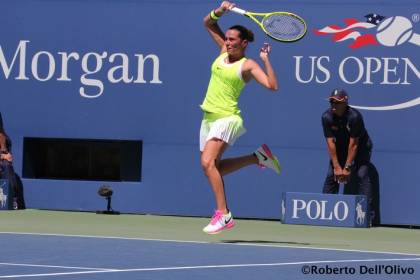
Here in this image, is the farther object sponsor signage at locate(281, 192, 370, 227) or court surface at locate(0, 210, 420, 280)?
sponsor signage at locate(281, 192, 370, 227)

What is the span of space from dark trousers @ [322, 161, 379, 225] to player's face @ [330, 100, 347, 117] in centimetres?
62

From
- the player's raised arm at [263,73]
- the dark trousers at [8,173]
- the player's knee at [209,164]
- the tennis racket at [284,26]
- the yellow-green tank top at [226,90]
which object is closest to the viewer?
the player's raised arm at [263,73]

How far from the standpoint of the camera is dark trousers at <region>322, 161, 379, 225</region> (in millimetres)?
12977

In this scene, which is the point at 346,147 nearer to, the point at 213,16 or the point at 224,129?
the point at 213,16

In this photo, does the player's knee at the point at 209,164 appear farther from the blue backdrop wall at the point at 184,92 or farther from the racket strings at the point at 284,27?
the blue backdrop wall at the point at 184,92

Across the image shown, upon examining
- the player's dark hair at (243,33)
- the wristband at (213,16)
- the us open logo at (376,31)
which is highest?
the us open logo at (376,31)

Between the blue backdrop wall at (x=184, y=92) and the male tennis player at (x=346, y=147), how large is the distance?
160mm

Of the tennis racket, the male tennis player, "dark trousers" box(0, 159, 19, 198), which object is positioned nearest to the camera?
the tennis racket

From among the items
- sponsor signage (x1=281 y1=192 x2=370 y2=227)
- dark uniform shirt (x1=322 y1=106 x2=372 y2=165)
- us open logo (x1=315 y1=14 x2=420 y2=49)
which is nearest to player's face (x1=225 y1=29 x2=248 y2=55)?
dark uniform shirt (x1=322 y1=106 x2=372 y2=165)

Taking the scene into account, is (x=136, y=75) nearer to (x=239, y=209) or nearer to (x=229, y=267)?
(x=239, y=209)

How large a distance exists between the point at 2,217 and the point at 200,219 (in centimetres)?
221

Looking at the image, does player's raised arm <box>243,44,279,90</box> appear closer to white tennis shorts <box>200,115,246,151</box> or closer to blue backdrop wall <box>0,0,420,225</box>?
white tennis shorts <box>200,115,246,151</box>

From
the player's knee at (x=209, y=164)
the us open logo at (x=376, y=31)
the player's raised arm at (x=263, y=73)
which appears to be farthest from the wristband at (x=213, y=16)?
the us open logo at (x=376, y=31)

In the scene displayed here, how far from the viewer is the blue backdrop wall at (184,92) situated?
13047 millimetres
